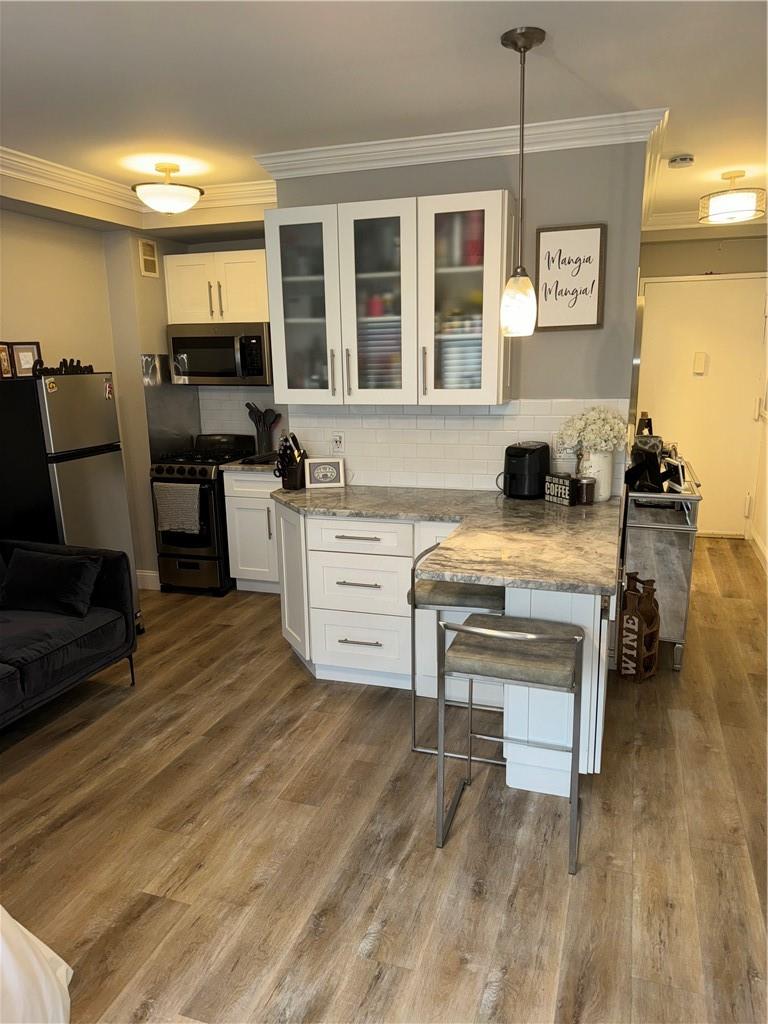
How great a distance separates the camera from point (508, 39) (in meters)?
2.27

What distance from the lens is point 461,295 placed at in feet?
10.8

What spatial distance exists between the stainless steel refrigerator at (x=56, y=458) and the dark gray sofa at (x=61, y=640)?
0.29 meters

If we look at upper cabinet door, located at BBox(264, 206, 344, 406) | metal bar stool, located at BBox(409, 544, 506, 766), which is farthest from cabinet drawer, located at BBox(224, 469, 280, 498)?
metal bar stool, located at BBox(409, 544, 506, 766)

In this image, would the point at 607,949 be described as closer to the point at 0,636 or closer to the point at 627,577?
the point at 627,577

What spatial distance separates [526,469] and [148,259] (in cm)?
315

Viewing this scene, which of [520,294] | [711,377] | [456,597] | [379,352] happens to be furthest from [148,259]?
[711,377]

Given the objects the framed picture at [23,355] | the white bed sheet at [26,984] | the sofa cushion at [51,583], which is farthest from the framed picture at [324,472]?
the white bed sheet at [26,984]

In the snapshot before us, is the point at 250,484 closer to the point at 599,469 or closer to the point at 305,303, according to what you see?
the point at 305,303

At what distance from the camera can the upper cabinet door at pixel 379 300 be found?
330 centimetres

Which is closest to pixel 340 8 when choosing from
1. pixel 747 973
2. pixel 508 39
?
pixel 508 39

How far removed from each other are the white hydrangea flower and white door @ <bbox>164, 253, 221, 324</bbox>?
2.73 metres

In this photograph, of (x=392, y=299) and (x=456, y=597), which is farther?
(x=392, y=299)

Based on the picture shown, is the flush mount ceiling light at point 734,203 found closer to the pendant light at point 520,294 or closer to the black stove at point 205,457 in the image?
the pendant light at point 520,294

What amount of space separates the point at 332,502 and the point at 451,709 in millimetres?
1149
